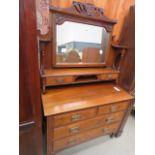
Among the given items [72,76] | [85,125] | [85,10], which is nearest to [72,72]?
[72,76]

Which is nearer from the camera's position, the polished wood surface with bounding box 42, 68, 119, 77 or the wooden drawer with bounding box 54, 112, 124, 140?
the wooden drawer with bounding box 54, 112, 124, 140

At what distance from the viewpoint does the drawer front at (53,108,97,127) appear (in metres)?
1.09

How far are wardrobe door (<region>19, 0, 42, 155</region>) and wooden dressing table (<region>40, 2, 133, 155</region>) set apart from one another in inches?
8.0

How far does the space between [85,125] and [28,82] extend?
2.93 ft

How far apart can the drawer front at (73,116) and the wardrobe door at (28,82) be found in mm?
220

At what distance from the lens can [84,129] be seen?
4.31 feet

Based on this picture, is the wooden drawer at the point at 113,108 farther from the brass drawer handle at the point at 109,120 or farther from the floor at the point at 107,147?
the floor at the point at 107,147

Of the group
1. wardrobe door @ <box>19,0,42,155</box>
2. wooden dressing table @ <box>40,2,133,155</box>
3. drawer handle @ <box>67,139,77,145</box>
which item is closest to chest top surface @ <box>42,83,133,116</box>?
wooden dressing table @ <box>40,2,133,155</box>

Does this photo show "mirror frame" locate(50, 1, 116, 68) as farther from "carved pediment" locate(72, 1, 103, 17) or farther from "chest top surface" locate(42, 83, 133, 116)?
"chest top surface" locate(42, 83, 133, 116)

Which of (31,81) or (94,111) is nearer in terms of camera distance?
(31,81)

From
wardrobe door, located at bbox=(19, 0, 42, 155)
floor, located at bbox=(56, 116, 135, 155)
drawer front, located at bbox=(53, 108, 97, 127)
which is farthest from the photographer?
floor, located at bbox=(56, 116, 135, 155)
